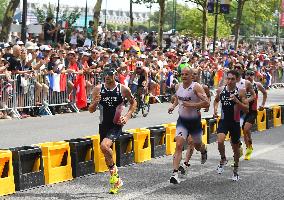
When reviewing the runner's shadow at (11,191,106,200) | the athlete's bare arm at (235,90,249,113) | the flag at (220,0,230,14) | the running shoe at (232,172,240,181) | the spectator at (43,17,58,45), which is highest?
the flag at (220,0,230,14)

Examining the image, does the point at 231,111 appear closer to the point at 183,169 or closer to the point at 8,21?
the point at 183,169

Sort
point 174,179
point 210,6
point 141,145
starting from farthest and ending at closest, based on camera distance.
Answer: point 210,6 < point 141,145 < point 174,179

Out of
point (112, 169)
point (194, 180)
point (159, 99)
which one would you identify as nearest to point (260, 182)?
point (194, 180)

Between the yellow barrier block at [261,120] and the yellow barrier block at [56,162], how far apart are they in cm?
960

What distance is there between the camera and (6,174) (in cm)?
1068

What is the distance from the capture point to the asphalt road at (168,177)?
34.8 feet

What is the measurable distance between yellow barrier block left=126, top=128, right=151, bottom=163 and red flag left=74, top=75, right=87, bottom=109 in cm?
881

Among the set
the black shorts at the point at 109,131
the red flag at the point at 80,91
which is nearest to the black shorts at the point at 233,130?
the black shorts at the point at 109,131

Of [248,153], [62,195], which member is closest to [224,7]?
[248,153]

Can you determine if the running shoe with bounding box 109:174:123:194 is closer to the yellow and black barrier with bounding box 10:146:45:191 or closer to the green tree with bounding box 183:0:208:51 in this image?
the yellow and black barrier with bounding box 10:146:45:191

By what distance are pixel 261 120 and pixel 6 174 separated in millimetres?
11372

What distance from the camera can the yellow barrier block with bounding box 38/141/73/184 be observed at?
37.6ft

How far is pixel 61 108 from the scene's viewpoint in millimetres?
22672

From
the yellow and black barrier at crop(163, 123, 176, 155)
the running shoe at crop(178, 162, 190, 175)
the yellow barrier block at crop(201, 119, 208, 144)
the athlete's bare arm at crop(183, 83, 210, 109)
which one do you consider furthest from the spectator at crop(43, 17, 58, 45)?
the athlete's bare arm at crop(183, 83, 210, 109)
